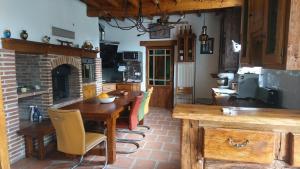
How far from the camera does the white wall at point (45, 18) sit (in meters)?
2.75

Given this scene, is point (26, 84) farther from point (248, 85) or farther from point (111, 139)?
point (248, 85)

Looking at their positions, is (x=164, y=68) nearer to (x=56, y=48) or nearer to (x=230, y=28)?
(x=230, y=28)

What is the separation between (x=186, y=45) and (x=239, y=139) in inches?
188

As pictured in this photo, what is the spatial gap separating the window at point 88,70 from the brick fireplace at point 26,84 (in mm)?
439

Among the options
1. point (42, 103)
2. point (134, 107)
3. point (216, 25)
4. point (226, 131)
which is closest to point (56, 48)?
point (42, 103)

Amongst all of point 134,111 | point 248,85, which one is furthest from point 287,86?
point 134,111

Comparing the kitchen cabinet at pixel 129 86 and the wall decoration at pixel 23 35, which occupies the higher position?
the wall decoration at pixel 23 35

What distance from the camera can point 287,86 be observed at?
212 centimetres

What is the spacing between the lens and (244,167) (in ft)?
3.36

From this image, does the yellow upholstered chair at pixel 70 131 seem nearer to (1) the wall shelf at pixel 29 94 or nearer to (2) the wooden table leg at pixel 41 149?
(2) the wooden table leg at pixel 41 149

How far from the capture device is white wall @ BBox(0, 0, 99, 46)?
9.03 feet

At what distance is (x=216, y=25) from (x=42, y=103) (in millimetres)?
4692

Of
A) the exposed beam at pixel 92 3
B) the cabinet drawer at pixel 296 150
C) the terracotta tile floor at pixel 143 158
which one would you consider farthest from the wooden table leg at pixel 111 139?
the exposed beam at pixel 92 3

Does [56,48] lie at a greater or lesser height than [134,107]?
greater
